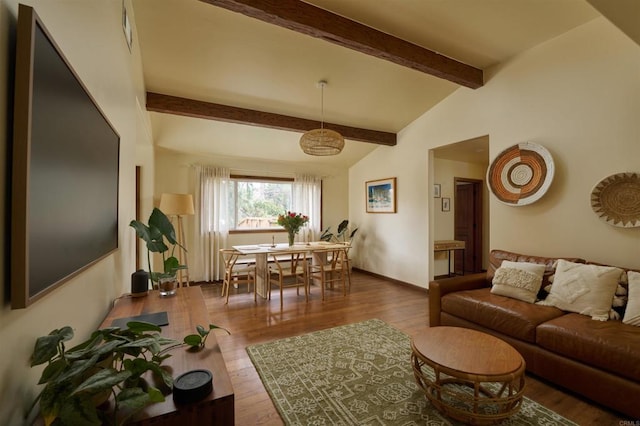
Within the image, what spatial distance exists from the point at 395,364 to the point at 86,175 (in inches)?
95.1

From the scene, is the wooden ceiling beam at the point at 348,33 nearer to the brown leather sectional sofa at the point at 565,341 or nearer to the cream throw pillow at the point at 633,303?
the brown leather sectional sofa at the point at 565,341

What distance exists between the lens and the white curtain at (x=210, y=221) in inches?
200

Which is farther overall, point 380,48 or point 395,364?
point 380,48

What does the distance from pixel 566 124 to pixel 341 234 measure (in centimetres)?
415

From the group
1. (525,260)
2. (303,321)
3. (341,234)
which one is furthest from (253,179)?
(525,260)

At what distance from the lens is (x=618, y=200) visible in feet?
8.33

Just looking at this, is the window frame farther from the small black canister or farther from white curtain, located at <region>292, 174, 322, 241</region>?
the small black canister

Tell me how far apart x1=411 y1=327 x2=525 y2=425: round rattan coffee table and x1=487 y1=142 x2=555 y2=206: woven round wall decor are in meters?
1.92

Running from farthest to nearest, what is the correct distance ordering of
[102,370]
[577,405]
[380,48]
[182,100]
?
[182,100] < [380,48] < [577,405] < [102,370]

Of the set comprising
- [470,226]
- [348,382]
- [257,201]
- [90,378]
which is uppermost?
[257,201]

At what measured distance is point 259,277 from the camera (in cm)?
431

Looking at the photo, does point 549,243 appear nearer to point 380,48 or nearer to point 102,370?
point 380,48

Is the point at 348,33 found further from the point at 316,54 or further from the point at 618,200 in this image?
the point at 618,200

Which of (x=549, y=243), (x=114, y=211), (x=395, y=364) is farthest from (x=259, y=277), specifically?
(x=549, y=243)
